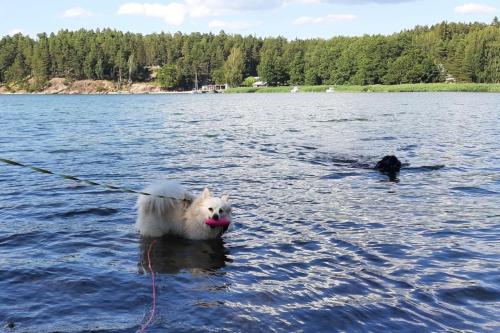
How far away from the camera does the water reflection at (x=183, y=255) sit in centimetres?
786

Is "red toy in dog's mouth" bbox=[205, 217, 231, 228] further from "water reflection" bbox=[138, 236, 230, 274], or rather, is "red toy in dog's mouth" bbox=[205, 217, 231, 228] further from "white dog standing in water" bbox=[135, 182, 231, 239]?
"water reflection" bbox=[138, 236, 230, 274]

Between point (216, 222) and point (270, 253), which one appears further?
point (216, 222)

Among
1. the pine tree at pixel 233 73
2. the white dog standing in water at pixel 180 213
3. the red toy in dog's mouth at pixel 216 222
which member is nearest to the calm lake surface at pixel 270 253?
the white dog standing in water at pixel 180 213

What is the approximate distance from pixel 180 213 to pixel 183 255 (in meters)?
1.05

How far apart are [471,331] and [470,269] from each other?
83.2 inches

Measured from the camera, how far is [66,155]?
66.8ft

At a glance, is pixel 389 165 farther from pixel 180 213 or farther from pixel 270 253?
pixel 180 213

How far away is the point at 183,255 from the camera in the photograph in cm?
845

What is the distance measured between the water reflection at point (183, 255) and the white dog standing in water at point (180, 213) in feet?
0.54

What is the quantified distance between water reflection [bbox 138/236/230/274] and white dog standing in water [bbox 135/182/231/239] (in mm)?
165

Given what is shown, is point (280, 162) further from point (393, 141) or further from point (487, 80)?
point (487, 80)

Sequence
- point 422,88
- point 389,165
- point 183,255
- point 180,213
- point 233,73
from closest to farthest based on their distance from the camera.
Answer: point 183,255, point 180,213, point 389,165, point 422,88, point 233,73

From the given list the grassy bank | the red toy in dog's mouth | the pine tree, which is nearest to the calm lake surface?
the red toy in dog's mouth

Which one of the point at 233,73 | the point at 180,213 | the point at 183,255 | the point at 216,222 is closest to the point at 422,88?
the point at 233,73
